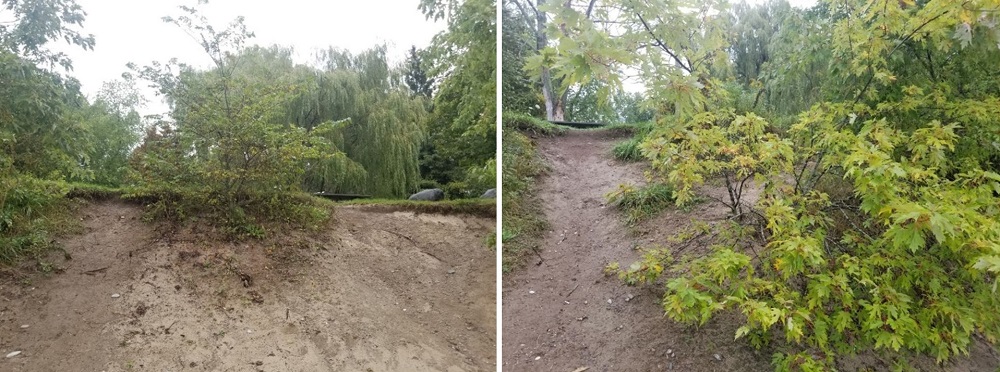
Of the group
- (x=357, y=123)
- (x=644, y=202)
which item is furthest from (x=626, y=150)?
(x=357, y=123)

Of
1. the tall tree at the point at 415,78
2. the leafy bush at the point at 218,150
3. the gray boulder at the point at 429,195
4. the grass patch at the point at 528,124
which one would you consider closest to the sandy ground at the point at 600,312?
the grass patch at the point at 528,124

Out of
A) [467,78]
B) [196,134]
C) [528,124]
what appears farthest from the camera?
[196,134]

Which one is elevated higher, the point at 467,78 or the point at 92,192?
the point at 467,78

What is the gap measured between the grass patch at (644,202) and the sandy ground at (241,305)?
1.11 meters

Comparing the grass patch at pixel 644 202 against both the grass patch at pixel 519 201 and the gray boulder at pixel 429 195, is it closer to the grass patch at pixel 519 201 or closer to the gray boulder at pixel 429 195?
the grass patch at pixel 519 201

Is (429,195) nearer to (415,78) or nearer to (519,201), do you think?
(415,78)

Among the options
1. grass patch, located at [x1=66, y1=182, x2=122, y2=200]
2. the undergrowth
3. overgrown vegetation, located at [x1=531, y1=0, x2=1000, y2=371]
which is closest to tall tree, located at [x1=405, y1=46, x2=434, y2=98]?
grass patch, located at [x1=66, y1=182, x2=122, y2=200]

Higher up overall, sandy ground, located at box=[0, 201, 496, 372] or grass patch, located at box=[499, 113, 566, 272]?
grass patch, located at box=[499, 113, 566, 272]

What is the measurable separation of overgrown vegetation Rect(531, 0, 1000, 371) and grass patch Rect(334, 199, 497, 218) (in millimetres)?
2305

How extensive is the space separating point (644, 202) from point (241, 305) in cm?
225

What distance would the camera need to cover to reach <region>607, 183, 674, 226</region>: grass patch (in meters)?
2.74

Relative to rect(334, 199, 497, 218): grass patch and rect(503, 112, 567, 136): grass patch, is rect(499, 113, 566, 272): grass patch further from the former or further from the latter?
rect(334, 199, 497, 218): grass patch

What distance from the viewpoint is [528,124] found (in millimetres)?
2752

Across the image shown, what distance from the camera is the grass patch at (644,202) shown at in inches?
108
